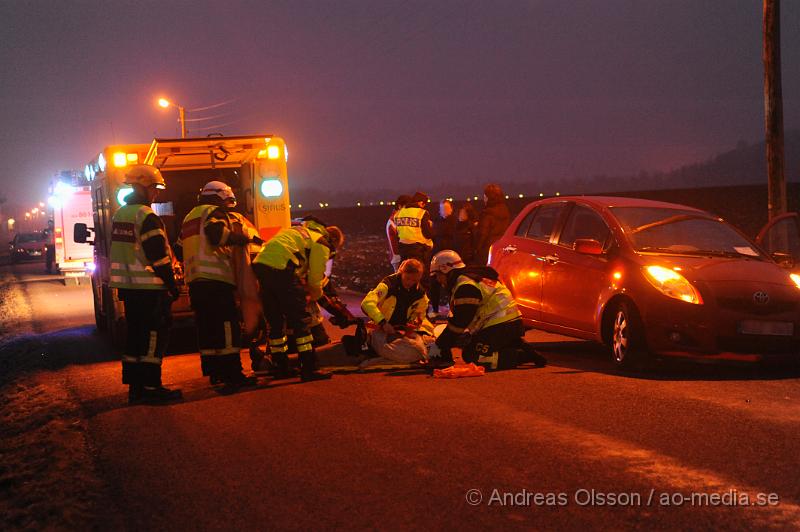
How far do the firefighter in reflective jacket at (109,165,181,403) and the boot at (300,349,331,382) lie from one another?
4.10 ft

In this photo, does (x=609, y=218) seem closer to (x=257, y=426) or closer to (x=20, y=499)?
(x=257, y=426)

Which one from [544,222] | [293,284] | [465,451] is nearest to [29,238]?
[544,222]

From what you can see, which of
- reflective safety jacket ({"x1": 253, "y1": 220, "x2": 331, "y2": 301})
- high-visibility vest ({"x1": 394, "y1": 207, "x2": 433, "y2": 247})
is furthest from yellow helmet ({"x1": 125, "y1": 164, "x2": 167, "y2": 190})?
high-visibility vest ({"x1": 394, "y1": 207, "x2": 433, "y2": 247})

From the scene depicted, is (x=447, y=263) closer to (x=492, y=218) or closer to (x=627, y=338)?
(x=627, y=338)

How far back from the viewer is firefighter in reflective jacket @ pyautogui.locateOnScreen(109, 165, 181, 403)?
26.5 feet

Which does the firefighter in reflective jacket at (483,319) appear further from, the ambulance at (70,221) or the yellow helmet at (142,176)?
the ambulance at (70,221)

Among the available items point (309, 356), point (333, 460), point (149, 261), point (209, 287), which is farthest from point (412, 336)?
point (333, 460)

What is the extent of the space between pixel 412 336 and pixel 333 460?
3808mm

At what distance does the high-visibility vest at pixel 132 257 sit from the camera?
320 inches

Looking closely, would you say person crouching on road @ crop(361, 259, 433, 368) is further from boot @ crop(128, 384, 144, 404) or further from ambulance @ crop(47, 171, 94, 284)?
ambulance @ crop(47, 171, 94, 284)

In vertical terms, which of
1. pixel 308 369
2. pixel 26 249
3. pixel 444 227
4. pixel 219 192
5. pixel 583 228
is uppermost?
pixel 219 192

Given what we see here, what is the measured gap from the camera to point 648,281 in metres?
8.48

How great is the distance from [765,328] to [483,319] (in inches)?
105

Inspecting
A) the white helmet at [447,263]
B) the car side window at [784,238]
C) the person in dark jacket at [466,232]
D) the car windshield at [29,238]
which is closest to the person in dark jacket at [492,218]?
the person in dark jacket at [466,232]
